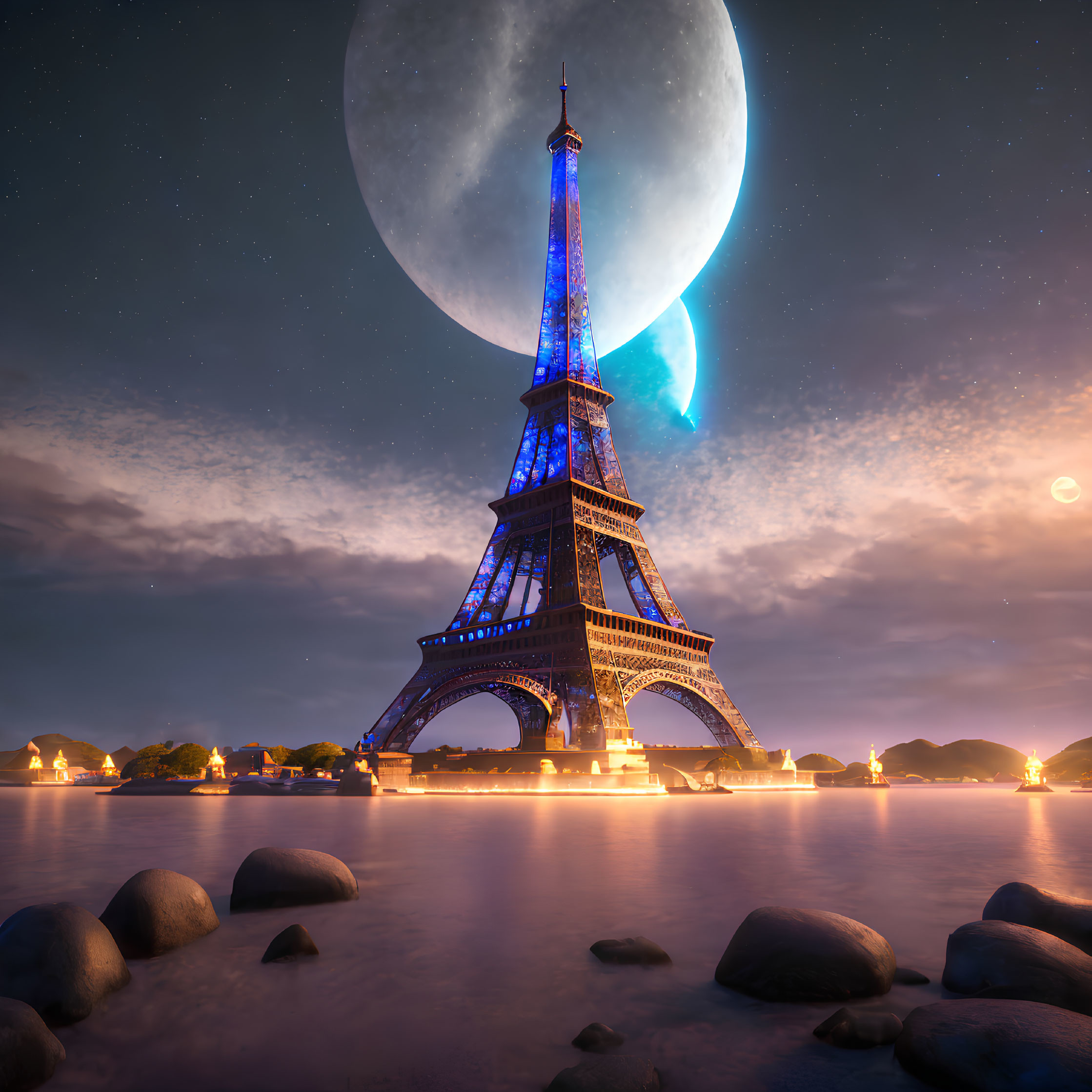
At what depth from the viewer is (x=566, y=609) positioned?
51.4 m

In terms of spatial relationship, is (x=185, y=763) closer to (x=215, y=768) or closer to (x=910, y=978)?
(x=215, y=768)

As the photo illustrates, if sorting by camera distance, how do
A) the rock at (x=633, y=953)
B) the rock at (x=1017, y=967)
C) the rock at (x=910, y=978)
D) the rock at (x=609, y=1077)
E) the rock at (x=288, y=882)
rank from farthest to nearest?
the rock at (x=288, y=882), the rock at (x=633, y=953), the rock at (x=910, y=978), the rock at (x=1017, y=967), the rock at (x=609, y=1077)

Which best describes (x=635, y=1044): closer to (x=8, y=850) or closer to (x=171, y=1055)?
(x=171, y=1055)

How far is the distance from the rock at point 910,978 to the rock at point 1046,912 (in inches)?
41.7

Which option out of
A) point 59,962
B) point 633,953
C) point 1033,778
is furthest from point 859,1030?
point 1033,778

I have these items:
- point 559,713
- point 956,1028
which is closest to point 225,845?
point 956,1028

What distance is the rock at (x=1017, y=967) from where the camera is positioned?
4.52 metres

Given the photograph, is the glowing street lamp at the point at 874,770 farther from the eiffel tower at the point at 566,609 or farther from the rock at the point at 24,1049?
the rock at the point at 24,1049

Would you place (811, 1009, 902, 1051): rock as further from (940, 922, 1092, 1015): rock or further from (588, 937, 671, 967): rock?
(588, 937, 671, 967): rock

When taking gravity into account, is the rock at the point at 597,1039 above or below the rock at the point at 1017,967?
below

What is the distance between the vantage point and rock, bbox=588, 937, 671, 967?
5.71 m

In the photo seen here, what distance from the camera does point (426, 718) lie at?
5622 centimetres

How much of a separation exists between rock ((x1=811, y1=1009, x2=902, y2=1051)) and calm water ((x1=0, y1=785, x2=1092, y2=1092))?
109 millimetres

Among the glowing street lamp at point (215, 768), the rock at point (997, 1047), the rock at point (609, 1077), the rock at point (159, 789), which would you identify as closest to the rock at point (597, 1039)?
the rock at point (609, 1077)
